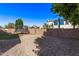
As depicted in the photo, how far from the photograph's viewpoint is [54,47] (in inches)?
261

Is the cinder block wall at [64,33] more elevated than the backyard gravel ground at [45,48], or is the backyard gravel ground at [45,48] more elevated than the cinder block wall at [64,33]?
the cinder block wall at [64,33]

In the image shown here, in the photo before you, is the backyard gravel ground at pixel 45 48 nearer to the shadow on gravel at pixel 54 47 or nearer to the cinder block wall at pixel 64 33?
the shadow on gravel at pixel 54 47

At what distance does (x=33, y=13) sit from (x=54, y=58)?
1.86 metres

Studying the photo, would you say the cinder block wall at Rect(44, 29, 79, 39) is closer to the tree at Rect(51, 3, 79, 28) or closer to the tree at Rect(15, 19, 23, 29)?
the tree at Rect(15, 19, 23, 29)

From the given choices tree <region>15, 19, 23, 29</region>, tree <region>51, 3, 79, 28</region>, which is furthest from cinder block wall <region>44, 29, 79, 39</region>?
tree <region>51, 3, 79, 28</region>

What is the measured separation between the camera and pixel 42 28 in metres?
6.68

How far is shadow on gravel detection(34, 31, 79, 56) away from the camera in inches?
235

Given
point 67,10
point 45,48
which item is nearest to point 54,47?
point 45,48

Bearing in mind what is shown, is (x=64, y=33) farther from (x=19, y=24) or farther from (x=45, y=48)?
(x=19, y=24)

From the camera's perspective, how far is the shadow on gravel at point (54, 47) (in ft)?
19.6

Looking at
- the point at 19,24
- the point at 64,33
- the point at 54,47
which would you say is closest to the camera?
the point at 19,24

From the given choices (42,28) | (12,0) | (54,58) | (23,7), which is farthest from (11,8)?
(54,58)

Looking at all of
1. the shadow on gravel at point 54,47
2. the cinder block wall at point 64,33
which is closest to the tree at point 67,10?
the shadow on gravel at point 54,47

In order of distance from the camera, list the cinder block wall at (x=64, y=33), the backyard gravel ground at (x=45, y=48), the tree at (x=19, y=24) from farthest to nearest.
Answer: the cinder block wall at (x=64, y=33)
the tree at (x=19, y=24)
the backyard gravel ground at (x=45, y=48)
